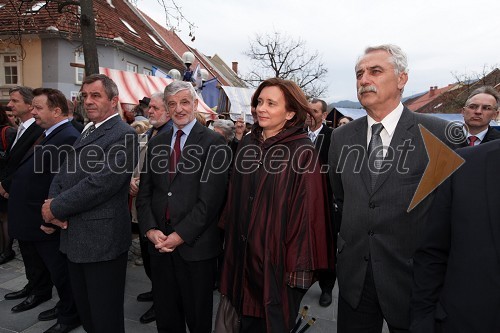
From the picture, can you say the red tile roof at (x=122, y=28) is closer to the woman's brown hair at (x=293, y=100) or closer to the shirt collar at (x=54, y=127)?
the shirt collar at (x=54, y=127)

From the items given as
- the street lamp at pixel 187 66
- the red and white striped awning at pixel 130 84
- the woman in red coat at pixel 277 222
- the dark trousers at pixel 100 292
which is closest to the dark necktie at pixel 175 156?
the woman in red coat at pixel 277 222

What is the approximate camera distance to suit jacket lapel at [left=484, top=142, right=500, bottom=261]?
120 centimetres

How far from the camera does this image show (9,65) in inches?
782

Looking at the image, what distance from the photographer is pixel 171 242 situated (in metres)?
2.52

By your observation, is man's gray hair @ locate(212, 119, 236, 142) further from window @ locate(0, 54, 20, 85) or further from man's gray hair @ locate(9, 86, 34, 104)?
window @ locate(0, 54, 20, 85)

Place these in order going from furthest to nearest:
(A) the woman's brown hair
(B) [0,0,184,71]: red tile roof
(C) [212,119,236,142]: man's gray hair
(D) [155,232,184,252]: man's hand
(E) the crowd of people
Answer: (B) [0,0,184,71]: red tile roof → (C) [212,119,236,142]: man's gray hair → (D) [155,232,184,252]: man's hand → (A) the woman's brown hair → (E) the crowd of people

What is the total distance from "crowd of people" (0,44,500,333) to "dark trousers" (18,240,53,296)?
0.54 meters

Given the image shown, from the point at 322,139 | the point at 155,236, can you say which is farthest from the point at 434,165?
the point at 322,139

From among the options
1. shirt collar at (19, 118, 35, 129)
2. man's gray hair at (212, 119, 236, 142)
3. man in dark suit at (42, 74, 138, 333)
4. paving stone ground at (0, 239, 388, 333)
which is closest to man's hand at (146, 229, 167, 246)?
man in dark suit at (42, 74, 138, 333)

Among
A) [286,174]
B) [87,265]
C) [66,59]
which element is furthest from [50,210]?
[66,59]

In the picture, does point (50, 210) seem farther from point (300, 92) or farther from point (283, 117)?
point (300, 92)

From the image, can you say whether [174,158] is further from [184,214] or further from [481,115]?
[481,115]

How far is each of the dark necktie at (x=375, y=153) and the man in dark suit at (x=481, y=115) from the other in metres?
2.16

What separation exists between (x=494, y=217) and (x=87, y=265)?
8.57 feet
